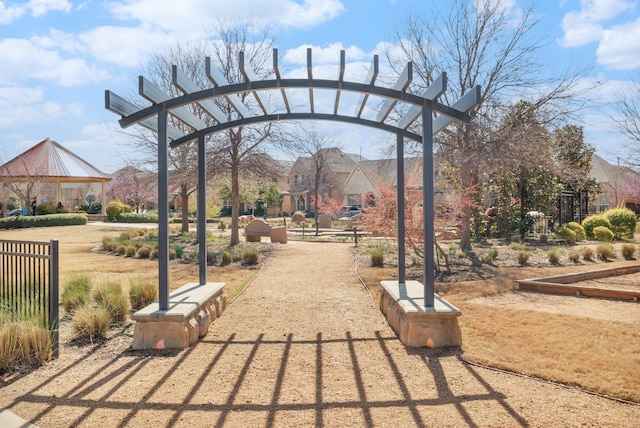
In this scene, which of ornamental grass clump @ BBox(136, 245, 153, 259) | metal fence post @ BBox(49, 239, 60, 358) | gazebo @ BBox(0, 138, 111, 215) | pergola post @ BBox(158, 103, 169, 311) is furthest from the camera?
gazebo @ BBox(0, 138, 111, 215)

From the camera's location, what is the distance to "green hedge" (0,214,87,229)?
26984 mm

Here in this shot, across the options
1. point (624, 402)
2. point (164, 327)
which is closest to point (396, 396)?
point (624, 402)

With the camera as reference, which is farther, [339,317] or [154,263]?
[154,263]

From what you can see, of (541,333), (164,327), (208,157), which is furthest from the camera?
(208,157)

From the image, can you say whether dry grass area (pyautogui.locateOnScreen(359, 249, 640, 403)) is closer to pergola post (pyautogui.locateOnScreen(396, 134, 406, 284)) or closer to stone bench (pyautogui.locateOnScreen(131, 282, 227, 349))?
pergola post (pyautogui.locateOnScreen(396, 134, 406, 284))

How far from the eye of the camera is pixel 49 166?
110 feet

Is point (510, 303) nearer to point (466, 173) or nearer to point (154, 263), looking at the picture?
point (466, 173)

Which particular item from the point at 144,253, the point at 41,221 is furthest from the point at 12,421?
the point at 41,221

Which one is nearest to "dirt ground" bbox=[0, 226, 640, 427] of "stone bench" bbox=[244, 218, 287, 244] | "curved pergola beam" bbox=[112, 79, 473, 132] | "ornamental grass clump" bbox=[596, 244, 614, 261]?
"curved pergola beam" bbox=[112, 79, 473, 132]

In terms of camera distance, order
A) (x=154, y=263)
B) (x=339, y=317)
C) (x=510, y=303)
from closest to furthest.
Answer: (x=339, y=317)
(x=510, y=303)
(x=154, y=263)

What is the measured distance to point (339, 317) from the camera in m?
7.13

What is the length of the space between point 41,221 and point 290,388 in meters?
28.4

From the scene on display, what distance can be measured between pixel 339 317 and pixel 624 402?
391 cm

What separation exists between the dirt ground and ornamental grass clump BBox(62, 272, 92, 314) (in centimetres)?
116
